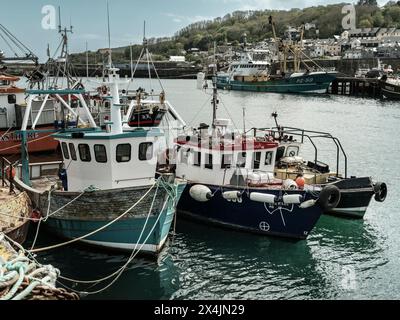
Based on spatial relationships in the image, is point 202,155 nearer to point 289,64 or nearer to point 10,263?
point 10,263

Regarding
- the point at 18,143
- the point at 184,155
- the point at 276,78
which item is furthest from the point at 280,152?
the point at 276,78

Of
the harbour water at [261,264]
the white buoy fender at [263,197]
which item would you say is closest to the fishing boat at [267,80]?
the harbour water at [261,264]

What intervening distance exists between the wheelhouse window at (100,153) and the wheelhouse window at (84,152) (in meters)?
0.30

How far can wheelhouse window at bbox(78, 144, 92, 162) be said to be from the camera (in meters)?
15.4

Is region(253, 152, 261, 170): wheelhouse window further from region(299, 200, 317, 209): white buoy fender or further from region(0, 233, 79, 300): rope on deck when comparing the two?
region(0, 233, 79, 300): rope on deck

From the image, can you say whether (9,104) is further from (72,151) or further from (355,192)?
(355,192)

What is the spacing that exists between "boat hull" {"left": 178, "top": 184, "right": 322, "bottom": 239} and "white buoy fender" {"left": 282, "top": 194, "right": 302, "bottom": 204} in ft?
0.52

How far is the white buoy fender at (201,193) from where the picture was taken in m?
17.8

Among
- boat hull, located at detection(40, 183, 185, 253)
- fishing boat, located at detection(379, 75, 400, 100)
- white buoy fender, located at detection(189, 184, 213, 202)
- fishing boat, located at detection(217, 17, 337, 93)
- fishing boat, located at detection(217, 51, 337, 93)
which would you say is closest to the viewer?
boat hull, located at detection(40, 183, 185, 253)

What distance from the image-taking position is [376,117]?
58.8 m

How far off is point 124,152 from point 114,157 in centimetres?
34

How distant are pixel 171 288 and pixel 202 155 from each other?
649cm

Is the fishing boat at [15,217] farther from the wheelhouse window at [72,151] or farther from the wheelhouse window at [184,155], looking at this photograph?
the wheelhouse window at [184,155]

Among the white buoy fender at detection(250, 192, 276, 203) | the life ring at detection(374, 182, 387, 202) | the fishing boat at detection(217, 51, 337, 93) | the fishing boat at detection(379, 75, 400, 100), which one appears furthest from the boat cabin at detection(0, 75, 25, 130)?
the fishing boat at detection(379, 75, 400, 100)
